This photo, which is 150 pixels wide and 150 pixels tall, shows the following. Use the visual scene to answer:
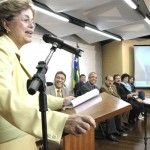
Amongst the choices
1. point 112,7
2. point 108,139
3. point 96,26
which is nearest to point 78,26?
point 96,26

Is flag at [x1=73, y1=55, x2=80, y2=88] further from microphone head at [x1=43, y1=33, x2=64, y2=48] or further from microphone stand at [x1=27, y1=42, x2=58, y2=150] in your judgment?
microphone stand at [x1=27, y1=42, x2=58, y2=150]

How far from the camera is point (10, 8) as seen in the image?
3.38 ft

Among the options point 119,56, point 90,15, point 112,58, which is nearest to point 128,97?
point 90,15

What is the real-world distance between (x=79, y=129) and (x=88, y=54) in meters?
7.37

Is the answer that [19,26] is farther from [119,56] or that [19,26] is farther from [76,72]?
[119,56]

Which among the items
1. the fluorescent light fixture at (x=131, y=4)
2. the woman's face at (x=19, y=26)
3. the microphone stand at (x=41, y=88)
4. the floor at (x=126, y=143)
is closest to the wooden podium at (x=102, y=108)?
the microphone stand at (x=41, y=88)

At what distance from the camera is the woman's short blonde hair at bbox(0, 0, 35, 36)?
3.38 ft

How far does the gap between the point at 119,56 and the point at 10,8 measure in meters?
7.55

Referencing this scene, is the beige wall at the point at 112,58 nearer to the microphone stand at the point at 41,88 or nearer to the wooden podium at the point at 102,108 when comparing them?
the wooden podium at the point at 102,108

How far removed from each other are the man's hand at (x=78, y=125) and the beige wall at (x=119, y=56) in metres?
7.76

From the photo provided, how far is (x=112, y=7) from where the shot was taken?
519cm

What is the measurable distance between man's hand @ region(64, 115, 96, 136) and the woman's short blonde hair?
57 cm

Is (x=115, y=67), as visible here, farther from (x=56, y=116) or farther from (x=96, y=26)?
(x=56, y=116)

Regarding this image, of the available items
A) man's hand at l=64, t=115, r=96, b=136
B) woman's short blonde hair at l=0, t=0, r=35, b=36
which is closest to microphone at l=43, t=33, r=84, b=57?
woman's short blonde hair at l=0, t=0, r=35, b=36
